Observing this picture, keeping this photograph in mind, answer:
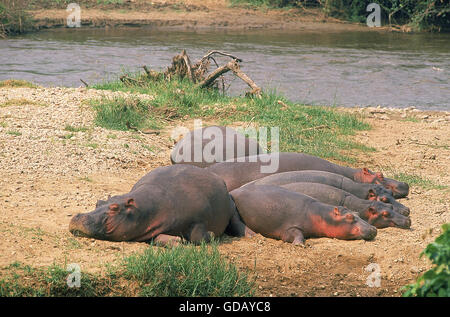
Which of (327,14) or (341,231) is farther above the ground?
(327,14)

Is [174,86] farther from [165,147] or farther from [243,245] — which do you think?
[243,245]

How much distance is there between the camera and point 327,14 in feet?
76.7

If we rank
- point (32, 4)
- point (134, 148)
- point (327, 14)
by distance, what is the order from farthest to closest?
point (327, 14) → point (32, 4) → point (134, 148)

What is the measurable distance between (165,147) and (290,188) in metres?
2.32

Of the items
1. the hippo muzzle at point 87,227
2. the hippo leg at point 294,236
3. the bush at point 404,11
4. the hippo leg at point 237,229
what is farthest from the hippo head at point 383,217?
the bush at point 404,11

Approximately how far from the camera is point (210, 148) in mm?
6762

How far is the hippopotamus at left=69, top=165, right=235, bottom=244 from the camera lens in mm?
4625

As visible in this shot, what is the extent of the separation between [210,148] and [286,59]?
35.1ft

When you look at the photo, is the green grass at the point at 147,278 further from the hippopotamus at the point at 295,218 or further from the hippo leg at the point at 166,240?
the hippopotamus at the point at 295,218

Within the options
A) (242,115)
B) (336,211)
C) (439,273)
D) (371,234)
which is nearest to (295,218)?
(336,211)

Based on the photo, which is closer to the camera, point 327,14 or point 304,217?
point 304,217
